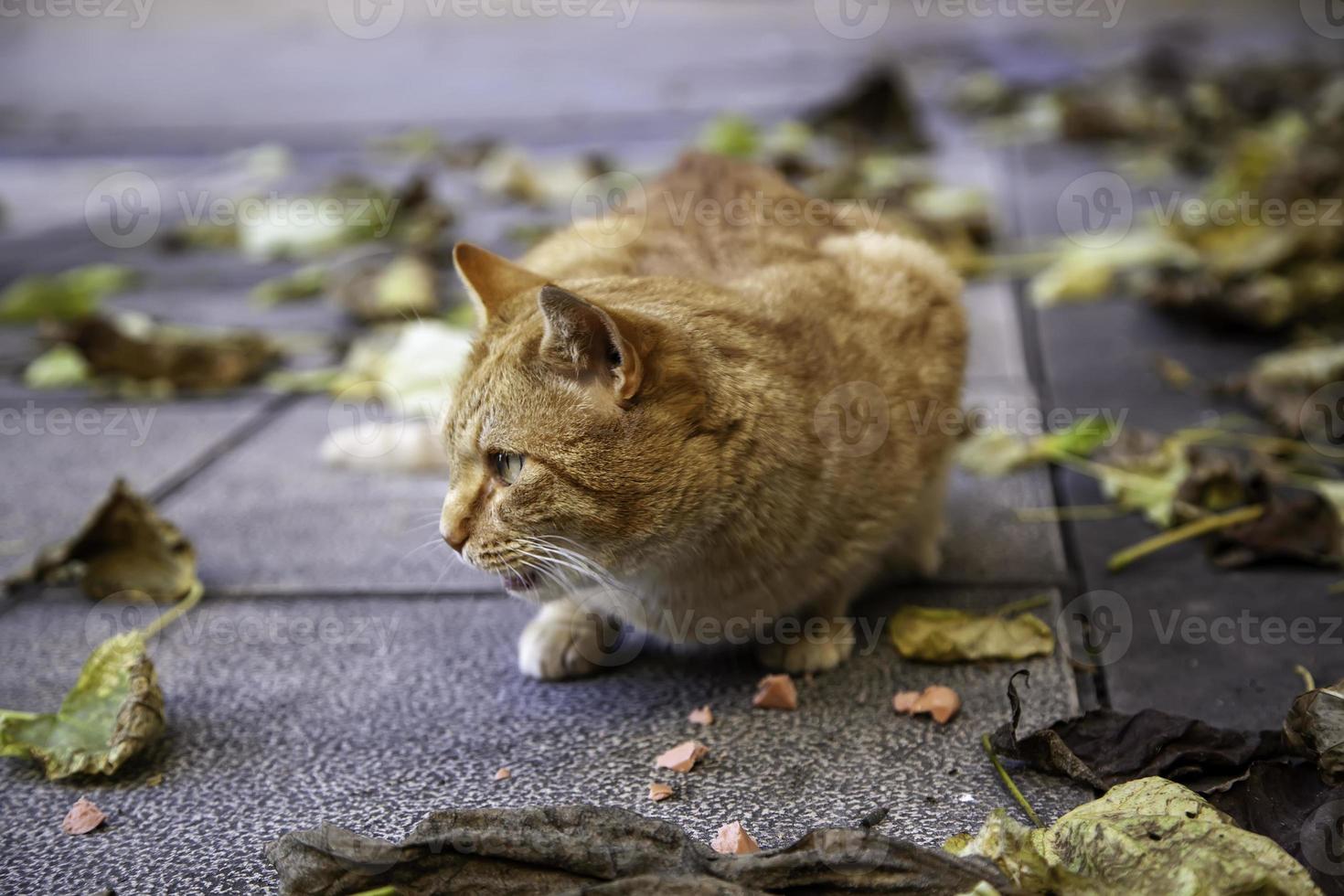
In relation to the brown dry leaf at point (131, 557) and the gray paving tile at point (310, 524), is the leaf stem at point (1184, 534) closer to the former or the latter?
the gray paving tile at point (310, 524)

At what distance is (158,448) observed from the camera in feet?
12.4

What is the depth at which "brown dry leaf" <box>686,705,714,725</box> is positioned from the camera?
2.30m

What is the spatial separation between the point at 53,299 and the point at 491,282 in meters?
3.31

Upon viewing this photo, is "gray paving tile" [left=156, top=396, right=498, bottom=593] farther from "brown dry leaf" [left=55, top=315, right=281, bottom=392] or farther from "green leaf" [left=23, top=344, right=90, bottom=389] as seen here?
"green leaf" [left=23, top=344, right=90, bottom=389]

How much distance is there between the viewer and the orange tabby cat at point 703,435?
6.90ft

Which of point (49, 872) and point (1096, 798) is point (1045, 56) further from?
point (49, 872)

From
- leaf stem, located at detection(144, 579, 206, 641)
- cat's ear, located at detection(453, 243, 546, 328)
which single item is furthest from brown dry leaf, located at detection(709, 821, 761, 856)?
leaf stem, located at detection(144, 579, 206, 641)

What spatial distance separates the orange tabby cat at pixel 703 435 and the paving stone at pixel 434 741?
0.14 meters

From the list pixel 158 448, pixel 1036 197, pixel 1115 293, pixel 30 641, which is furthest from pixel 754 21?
pixel 30 641

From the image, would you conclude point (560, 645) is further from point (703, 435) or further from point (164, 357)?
point (164, 357)

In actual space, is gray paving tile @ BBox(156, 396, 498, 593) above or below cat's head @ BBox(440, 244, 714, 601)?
below

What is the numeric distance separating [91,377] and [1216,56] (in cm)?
749

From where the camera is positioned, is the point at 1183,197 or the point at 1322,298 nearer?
the point at 1322,298

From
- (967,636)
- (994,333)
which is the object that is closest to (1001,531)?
(967,636)
